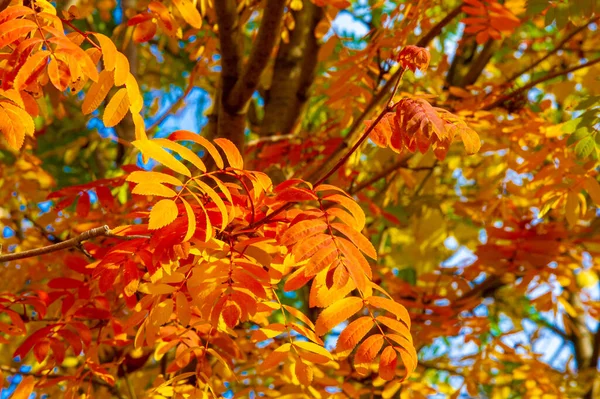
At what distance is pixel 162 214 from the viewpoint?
1256 millimetres

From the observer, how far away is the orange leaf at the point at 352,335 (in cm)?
136

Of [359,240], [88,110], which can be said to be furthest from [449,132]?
[88,110]

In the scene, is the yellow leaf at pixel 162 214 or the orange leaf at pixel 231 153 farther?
the orange leaf at pixel 231 153

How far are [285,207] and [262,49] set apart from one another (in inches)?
33.5

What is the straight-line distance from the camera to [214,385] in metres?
2.23

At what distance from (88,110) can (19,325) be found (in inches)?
29.7

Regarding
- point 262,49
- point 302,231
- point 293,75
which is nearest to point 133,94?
point 302,231

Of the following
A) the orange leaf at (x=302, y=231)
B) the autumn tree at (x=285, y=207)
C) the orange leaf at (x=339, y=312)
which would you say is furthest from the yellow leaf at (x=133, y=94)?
the orange leaf at (x=339, y=312)

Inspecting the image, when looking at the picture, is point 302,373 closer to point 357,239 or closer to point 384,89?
point 357,239

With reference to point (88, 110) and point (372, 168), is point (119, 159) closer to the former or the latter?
point (372, 168)

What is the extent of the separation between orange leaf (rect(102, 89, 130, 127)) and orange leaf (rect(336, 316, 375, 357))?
686 millimetres

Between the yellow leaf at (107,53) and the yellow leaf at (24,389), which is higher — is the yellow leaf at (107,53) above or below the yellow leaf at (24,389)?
above

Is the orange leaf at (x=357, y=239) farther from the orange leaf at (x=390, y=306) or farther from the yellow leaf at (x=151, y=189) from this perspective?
the yellow leaf at (x=151, y=189)

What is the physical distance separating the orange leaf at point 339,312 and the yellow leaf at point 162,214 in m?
0.38
